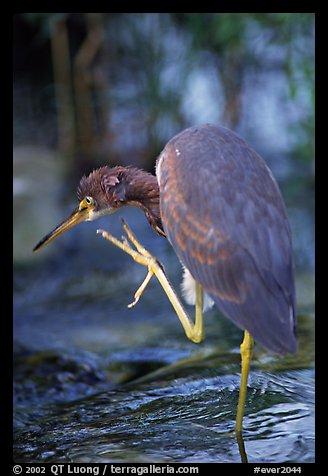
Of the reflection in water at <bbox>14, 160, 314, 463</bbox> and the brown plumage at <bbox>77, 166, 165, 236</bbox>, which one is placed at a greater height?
the brown plumage at <bbox>77, 166, 165, 236</bbox>

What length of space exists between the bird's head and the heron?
A: 140mm

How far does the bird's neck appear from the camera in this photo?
11.0ft

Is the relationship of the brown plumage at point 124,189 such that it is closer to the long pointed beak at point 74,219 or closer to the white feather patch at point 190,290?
the long pointed beak at point 74,219

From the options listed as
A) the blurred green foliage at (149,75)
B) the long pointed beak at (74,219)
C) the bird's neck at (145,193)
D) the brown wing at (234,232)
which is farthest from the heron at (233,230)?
the blurred green foliage at (149,75)

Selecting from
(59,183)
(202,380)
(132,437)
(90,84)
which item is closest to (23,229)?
(59,183)

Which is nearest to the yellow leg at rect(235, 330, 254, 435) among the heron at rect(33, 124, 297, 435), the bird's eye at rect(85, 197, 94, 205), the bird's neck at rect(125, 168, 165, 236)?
the heron at rect(33, 124, 297, 435)

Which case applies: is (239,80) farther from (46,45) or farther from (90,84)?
(46,45)

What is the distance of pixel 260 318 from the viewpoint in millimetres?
2797

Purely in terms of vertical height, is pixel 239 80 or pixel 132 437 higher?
pixel 239 80

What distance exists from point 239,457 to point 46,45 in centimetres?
652

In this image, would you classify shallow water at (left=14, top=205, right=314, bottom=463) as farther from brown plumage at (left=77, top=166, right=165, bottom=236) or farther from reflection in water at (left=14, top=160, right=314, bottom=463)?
brown plumage at (left=77, top=166, right=165, bottom=236)

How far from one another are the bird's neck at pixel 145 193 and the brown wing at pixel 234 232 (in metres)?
0.24

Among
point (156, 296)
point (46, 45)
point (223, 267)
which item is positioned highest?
point (46, 45)

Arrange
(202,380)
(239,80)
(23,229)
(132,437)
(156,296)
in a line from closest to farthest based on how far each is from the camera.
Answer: (132,437)
(202,380)
(156,296)
(23,229)
(239,80)
